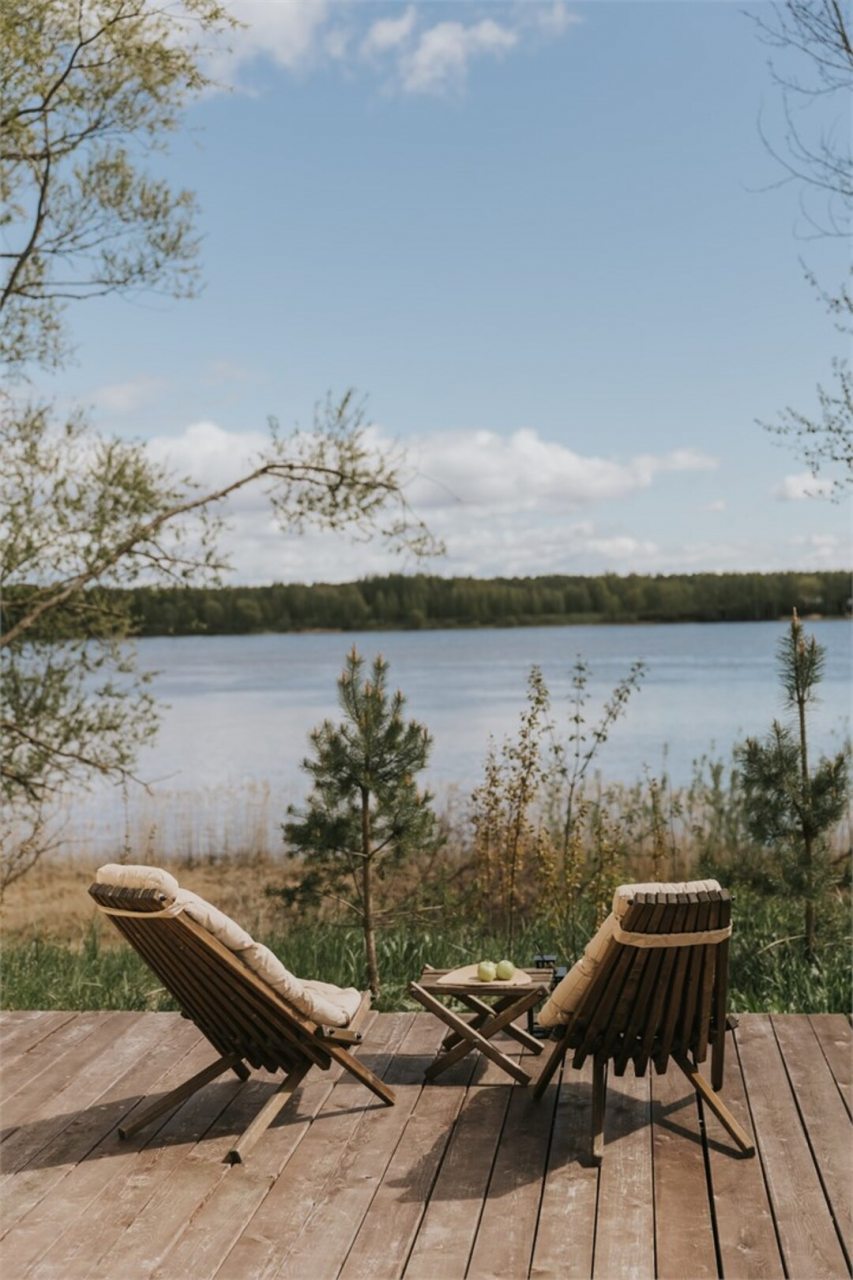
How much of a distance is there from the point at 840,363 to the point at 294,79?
170 inches

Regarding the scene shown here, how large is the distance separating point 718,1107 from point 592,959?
2.02 ft

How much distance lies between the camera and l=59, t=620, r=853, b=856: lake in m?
12.5

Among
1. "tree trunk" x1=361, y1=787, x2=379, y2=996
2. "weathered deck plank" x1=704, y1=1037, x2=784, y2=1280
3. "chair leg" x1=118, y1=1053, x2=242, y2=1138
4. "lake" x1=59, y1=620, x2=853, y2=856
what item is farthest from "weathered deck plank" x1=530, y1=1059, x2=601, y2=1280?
"lake" x1=59, y1=620, x2=853, y2=856

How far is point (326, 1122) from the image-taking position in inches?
152

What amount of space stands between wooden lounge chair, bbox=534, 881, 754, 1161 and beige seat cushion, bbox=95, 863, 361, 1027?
2.12 ft

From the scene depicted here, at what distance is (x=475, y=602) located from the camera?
2061 centimetres

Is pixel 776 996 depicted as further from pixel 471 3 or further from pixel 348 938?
pixel 471 3

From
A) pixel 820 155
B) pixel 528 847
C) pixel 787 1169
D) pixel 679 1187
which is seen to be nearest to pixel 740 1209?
pixel 679 1187

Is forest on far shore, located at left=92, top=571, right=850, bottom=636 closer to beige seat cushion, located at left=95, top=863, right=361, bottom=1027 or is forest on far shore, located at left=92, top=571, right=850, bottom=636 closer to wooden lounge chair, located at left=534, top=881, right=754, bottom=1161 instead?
beige seat cushion, located at left=95, top=863, right=361, bottom=1027

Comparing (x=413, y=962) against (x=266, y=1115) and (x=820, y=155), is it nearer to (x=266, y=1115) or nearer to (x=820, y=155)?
Answer: (x=266, y=1115)

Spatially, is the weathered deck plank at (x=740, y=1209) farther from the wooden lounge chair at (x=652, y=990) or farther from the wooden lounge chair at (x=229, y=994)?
the wooden lounge chair at (x=229, y=994)

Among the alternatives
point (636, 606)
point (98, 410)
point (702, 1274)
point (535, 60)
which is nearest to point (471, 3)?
point (535, 60)

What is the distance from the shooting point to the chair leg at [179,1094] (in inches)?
149

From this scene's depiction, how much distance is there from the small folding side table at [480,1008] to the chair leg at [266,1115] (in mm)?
438
